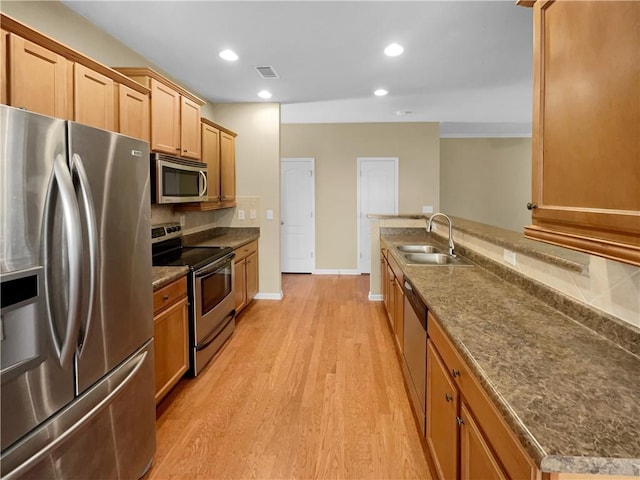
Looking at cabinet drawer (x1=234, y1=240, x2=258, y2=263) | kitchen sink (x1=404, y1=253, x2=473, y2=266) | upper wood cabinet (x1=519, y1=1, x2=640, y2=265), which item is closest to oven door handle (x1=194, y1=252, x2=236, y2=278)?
cabinet drawer (x1=234, y1=240, x2=258, y2=263)

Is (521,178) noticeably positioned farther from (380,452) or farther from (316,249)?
(380,452)

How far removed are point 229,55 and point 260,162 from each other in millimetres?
1779

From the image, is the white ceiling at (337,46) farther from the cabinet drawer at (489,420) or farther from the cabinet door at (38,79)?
the cabinet drawer at (489,420)

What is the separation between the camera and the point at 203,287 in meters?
2.93

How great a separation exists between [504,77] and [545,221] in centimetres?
343

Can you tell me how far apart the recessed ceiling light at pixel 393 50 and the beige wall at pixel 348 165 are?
3.32m

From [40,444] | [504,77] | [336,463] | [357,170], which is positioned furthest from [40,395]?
[357,170]

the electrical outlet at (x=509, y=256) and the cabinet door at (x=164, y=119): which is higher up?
the cabinet door at (x=164, y=119)

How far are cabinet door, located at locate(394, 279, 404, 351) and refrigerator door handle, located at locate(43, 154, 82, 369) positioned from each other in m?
2.06

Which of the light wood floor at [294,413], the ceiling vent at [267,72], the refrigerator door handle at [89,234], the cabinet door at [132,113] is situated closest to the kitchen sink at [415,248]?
the light wood floor at [294,413]

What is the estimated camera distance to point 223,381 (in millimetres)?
2844

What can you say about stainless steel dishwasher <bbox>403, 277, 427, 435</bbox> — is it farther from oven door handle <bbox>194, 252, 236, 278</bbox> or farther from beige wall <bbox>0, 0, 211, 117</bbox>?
beige wall <bbox>0, 0, 211, 117</bbox>

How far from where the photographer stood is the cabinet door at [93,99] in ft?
6.90

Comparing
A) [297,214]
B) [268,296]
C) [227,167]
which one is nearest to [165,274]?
[227,167]
